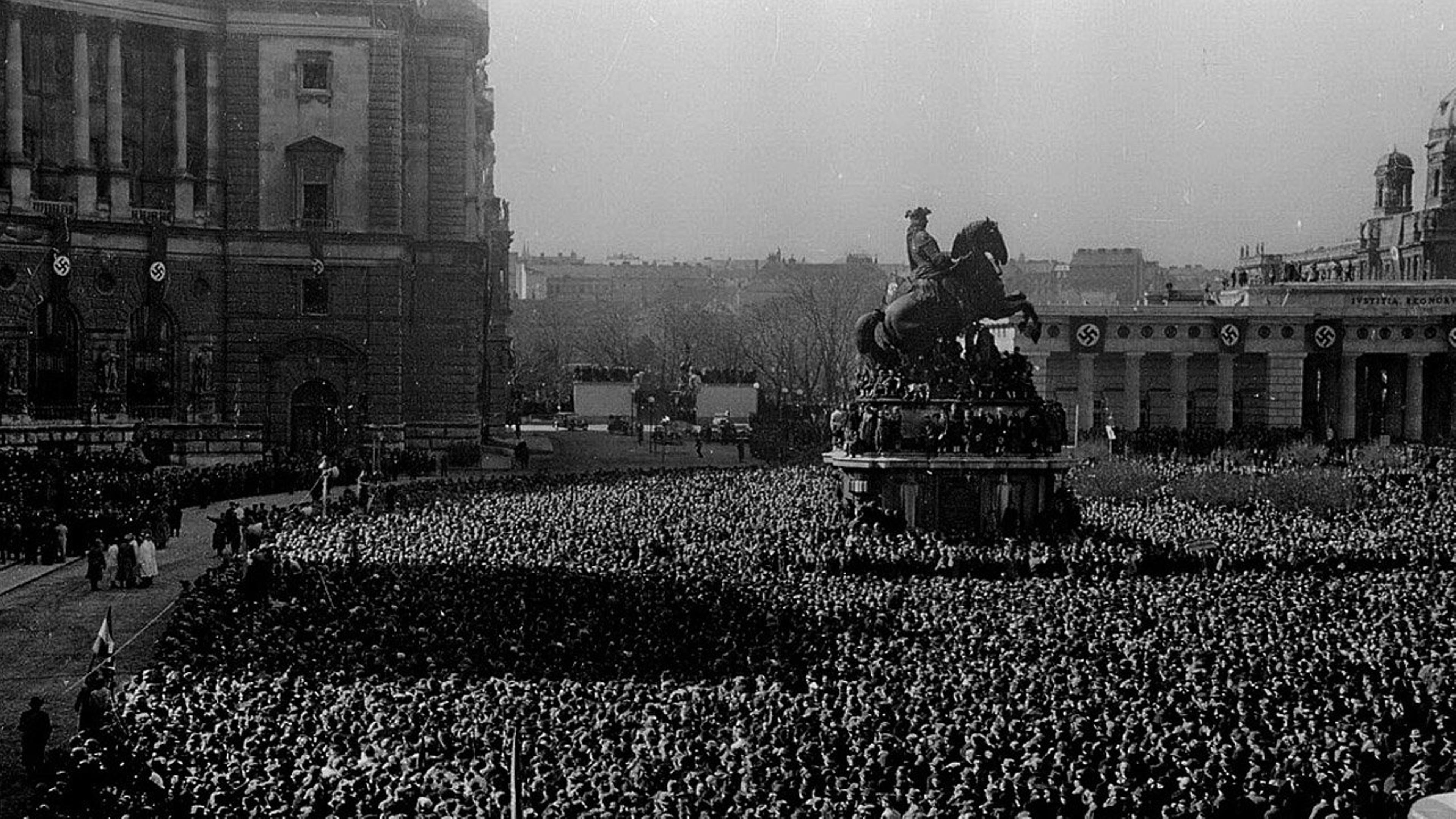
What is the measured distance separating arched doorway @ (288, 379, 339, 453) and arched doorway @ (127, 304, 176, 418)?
3.93 meters

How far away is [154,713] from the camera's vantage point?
56.2 feet

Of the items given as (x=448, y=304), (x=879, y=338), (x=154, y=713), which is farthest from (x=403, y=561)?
(x=448, y=304)

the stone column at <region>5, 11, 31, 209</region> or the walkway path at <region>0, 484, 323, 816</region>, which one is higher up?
the stone column at <region>5, 11, 31, 209</region>

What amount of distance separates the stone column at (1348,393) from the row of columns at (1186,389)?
0.02 metres

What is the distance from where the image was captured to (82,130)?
176 ft

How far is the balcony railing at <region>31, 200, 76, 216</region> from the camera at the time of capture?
52.8 meters

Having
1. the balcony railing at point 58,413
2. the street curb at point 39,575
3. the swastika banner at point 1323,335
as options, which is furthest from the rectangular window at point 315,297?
the swastika banner at point 1323,335

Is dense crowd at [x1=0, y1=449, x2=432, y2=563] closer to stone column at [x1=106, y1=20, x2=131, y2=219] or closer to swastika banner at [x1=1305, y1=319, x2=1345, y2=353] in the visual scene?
stone column at [x1=106, y1=20, x2=131, y2=219]

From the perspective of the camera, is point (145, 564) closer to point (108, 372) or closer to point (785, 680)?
point (785, 680)

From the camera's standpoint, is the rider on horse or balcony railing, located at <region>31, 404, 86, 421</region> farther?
balcony railing, located at <region>31, 404, 86, 421</region>

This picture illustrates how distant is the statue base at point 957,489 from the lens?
35.1 m

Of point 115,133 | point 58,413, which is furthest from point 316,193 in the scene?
point 58,413

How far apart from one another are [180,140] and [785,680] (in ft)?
141

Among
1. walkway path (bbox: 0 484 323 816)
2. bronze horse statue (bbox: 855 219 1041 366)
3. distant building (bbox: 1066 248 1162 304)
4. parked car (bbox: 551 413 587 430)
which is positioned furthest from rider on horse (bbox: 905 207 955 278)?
distant building (bbox: 1066 248 1162 304)
